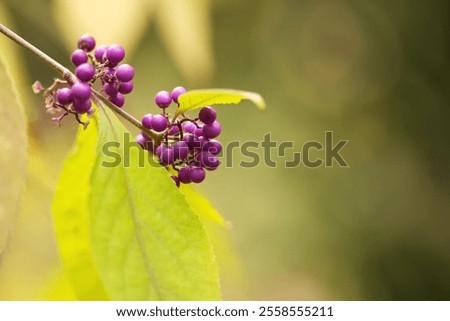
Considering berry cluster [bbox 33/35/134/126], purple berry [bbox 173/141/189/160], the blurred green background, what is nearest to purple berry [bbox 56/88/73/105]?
berry cluster [bbox 33/35/134/126]

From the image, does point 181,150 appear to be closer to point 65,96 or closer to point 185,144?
point 185,144

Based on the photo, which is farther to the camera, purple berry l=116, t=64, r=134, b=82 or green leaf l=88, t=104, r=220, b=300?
purple berry l=116, t=64, r=134, b=82

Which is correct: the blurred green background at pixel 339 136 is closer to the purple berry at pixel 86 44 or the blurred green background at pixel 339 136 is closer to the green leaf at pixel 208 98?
the purple berry at pixel 86 44

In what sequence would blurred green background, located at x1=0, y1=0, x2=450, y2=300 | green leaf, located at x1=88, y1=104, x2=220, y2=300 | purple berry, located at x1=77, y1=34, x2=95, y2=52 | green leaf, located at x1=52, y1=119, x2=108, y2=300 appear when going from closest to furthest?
green leaf, located at x1=88, y1=104, x2=220, y2=300
green leaf, located at x1=52, y1=119, x2=108, y2=300
purple berry, located at x1=77, y1=34, x2=95, y2=52
blurred green background, located at x1=0, y1=0, x2=450, y2=300

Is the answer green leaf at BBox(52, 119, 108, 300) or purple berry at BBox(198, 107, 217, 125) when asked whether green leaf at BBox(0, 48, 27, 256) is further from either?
purple berry at BBox(198, 107, 217, 125)

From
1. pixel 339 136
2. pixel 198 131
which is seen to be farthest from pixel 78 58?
pixel 339 136

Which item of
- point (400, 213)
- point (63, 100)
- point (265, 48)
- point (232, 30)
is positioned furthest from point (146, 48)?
point (63, 100)

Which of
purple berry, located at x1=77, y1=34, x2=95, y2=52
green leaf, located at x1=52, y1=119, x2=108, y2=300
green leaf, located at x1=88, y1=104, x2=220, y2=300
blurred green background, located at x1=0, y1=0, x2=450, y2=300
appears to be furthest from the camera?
blurred green background, located at x1=0, y1=0, x2=450, y2=300

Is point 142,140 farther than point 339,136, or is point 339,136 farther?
point 339,136
